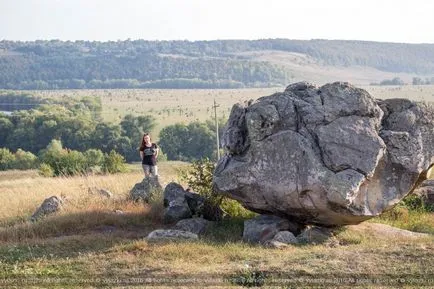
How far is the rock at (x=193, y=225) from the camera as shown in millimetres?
17050

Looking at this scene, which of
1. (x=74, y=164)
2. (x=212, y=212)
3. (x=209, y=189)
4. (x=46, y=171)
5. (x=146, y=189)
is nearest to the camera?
(x=212, y=212)

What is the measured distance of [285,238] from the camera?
51.3ft

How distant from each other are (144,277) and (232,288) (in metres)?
1.80

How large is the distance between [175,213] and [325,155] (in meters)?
4.73

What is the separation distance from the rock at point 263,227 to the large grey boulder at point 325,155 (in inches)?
10.0

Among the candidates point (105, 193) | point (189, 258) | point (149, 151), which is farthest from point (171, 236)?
point (149, 151)

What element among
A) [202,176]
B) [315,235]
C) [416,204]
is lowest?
[416,204]

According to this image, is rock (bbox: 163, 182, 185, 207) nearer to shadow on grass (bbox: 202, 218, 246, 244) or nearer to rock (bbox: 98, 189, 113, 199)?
shadow on grass (bbox: 202, 218, 246, 244)

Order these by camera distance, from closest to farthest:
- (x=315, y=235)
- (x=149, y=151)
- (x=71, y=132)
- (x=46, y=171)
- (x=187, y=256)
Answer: (x=187, y=256), (x=315, y=235), (x=149, y=151), (x=46, y=171), (x=71, y=132)

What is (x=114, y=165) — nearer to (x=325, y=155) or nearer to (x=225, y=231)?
(x=225, y=231)

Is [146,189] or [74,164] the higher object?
[146,189]

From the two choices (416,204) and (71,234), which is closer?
(71,234)

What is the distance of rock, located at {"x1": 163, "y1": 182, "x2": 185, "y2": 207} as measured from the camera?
1839 cm

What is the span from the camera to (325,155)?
626 inches
